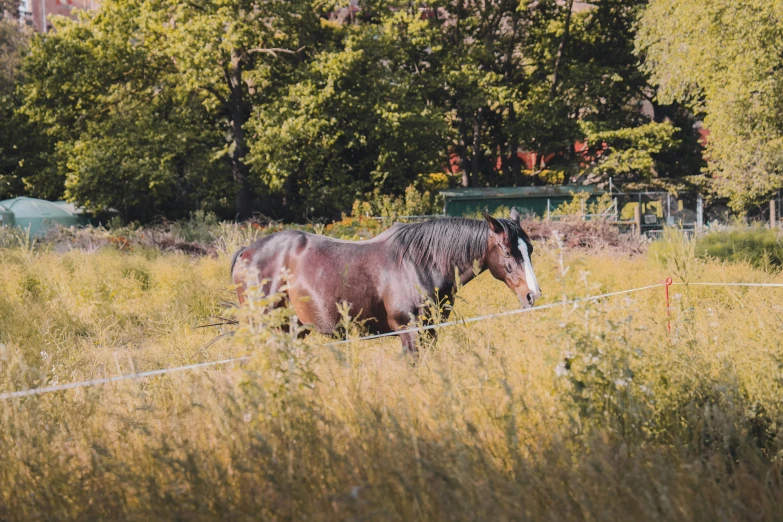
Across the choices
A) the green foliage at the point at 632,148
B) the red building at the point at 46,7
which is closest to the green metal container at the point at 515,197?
the green foliage at the point at 632,148

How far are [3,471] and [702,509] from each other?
3.03 m

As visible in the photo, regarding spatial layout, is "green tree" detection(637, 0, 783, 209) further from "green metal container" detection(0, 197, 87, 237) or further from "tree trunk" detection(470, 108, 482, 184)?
"green metal container" detection(0, 197, 87, 237)

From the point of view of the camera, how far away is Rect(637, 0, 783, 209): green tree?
64.1 ft

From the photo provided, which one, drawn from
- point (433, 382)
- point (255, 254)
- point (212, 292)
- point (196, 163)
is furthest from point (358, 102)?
point (433, 382)

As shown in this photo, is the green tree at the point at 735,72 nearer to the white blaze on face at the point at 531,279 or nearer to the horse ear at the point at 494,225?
the horse ear at the point at 494,225

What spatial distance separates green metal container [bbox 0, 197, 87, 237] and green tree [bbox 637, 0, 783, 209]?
2018cm

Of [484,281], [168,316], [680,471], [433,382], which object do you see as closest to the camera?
[680,471]

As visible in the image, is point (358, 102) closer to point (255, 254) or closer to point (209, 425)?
point (255, 254)

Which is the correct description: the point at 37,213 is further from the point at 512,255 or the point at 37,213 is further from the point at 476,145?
the point at 512,255

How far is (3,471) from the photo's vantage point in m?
3.73

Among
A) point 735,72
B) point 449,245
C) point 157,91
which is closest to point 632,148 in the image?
point 735,72

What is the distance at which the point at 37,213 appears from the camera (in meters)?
28.1

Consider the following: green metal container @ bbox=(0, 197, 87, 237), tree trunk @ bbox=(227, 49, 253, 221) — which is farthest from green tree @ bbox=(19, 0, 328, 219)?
green metal container @ bbox=(0, 197, 87, 237)

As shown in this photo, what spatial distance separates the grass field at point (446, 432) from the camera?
3123 mm
